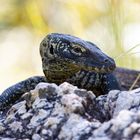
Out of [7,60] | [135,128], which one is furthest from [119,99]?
[7,60]

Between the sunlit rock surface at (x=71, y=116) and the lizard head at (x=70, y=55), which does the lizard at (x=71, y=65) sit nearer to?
the lizard head at (x=70, y=55)

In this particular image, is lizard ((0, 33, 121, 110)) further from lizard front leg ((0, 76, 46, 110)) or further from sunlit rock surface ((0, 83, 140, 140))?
sunlit rock surface ((0, 83, 140, 140))

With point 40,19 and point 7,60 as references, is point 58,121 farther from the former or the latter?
point 7,60

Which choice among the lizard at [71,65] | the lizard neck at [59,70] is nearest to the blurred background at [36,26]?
the lizard at [71,65]

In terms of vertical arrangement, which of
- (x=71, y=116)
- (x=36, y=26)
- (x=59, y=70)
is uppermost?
(x=71, y=116)

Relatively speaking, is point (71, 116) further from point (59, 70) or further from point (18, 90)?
point (18, 90)

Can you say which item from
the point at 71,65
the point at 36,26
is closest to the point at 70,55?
the point at 71,65

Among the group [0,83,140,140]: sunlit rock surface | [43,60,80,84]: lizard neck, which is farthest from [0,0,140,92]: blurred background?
[0,83,140,140]: sunlit rock surface
